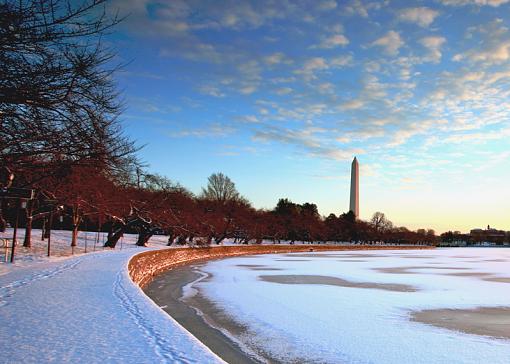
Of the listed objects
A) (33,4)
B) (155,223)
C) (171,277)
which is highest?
(33,4)

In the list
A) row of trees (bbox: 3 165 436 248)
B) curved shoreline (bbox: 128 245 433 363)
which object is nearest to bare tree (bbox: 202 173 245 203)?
row of trees (bbox: 3 165 436 248)

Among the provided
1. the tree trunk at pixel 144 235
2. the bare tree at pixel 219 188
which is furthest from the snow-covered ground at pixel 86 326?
the bare tree at pixel 219 188

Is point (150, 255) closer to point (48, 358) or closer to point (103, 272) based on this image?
point (103, 272)

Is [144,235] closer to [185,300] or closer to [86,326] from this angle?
[185,300]

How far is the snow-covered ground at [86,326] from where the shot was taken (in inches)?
252

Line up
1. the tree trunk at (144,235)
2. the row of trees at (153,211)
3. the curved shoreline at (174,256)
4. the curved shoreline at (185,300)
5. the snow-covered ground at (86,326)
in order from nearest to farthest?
the snow-covered ground at (86,326), the curved shoreline at (185,300), the curved shoreline at (174,256), the row of trees at (153,211), the tree trunk at (144,235)

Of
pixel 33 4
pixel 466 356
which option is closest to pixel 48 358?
pixel 33 4

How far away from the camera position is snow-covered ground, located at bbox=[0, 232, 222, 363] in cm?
639

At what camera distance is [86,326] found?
8.07 metres

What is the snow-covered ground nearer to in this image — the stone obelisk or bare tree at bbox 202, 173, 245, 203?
bare tree at bbox 202, 173, 245, 203

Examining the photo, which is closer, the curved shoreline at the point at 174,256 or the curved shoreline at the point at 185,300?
the curved shoreline at the point at 185,300

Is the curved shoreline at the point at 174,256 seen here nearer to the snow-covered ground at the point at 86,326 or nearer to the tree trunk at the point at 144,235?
the tree trunk at the point at 144,235

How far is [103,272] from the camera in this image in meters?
16.4

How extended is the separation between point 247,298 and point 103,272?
16.9 feet
